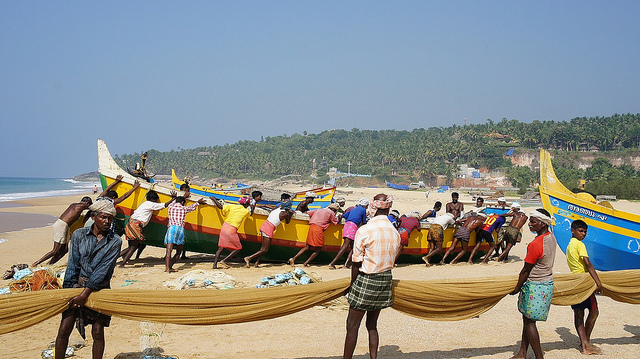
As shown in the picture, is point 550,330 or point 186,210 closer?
point 550,330

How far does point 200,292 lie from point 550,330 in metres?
4.37

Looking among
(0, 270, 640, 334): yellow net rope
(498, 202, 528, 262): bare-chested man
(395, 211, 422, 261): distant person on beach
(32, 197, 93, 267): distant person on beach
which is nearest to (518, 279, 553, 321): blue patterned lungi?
(0, 270, 640, 334): yellow net rope

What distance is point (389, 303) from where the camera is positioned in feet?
14.4

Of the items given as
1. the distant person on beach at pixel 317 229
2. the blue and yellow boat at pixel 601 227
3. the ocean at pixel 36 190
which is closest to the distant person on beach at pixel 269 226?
the distant person on beach at pixel 317 229

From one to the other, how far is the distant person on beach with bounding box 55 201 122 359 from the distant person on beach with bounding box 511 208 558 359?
374cm

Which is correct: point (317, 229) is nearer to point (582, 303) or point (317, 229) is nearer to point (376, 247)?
point (582, 303)

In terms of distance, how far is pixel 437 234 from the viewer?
11086 mm

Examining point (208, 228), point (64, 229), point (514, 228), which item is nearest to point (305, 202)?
point (208, 228)

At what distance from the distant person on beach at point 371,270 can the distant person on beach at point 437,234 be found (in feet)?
23.0

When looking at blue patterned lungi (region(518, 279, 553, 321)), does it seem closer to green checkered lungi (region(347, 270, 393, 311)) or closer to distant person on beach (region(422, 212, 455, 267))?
green checkered lungi (region(347, 270, 393, 311))

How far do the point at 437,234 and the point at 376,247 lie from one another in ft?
23.8

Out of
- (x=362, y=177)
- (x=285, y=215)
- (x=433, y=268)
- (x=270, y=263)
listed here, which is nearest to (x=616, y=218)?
(x=433, y=268)

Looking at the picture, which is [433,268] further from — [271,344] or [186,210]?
[271,344]

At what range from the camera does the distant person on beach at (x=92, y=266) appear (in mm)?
3893
